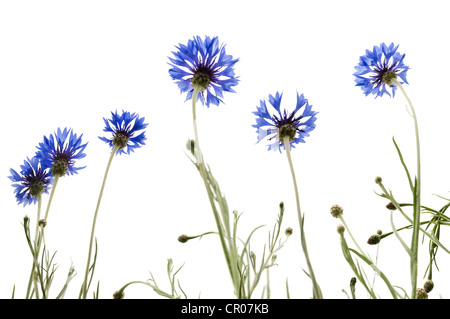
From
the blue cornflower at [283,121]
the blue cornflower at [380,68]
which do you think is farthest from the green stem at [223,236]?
the blue cornflower at [380,68]

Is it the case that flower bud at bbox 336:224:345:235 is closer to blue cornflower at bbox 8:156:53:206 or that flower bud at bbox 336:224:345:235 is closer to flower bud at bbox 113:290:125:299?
flower bud at bbox 113:290:125:299

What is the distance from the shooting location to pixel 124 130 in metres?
0.61

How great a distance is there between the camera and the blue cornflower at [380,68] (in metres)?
0.55

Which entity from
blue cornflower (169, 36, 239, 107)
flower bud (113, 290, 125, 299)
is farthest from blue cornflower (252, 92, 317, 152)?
flower bud (113, 290, 125, 299)

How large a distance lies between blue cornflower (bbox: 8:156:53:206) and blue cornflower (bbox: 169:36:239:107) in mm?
275

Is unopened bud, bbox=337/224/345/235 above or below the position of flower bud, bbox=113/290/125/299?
above

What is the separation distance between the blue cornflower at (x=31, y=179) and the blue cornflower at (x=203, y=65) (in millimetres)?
275

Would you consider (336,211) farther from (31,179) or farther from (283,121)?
(31,179)

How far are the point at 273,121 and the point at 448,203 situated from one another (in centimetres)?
27

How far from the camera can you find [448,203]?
1.73ft

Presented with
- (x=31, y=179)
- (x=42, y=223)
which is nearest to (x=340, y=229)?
(x=42, y=223)

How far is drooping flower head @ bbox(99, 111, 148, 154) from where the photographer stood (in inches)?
23.8
